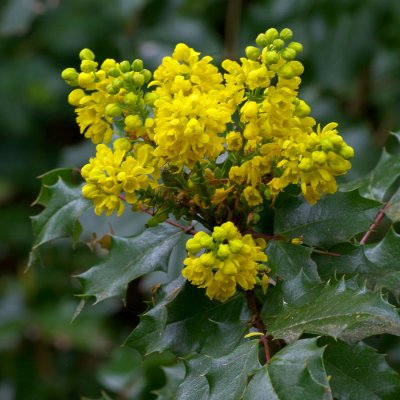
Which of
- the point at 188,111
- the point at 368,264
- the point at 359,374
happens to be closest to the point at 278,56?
the point at 188,111

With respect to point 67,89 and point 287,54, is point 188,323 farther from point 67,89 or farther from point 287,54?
point 67,89

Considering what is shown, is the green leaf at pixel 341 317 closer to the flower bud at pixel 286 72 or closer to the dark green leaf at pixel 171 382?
the flower bud at pixel 286 72

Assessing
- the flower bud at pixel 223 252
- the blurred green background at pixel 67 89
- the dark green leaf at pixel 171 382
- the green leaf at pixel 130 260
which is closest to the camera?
the flower bud at pixel 223 252

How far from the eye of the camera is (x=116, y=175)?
1146 millimetres

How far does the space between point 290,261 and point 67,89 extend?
256 centimetres

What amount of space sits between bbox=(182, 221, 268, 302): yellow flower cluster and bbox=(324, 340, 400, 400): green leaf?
0.17m

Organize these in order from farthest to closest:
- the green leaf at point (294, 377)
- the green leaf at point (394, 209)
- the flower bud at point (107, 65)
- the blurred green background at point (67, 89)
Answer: the blurred green background at point (67, 89), the green leaf at point (394, 209), the flower bud at point (107, 65), the green leaf at point (294, 377)

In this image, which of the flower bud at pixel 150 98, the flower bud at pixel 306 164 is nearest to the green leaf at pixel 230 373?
the flower bud at pixel 306 164

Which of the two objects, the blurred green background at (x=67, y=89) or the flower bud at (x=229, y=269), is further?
the blurred green background at (x=67, y=89)

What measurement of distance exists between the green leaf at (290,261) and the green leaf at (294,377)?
0.63 ft

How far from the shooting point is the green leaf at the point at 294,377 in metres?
0.95

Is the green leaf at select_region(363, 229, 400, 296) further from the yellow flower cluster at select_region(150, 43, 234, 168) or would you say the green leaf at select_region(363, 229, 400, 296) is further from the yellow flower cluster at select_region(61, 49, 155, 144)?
the yellow flower cluster at select_region(61, 49, 155, 144)

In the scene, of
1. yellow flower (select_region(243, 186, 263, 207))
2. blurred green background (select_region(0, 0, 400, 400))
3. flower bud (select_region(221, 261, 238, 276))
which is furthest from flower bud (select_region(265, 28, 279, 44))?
blurred green background (select_region(0, 0, 400, 400))

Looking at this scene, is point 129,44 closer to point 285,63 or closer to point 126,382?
point 126,382
